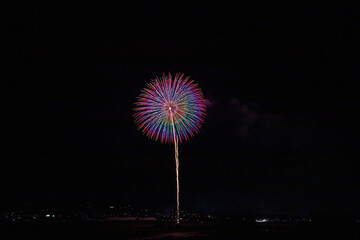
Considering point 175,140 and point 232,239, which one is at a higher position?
point 175,140

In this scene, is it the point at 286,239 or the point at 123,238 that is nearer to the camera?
the point at 123,238

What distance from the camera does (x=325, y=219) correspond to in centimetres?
6944

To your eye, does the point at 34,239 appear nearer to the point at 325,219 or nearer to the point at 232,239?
the point at 232,239

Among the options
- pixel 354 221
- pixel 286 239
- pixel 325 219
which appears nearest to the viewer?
pixel 286 239

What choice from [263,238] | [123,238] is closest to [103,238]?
[123,238]

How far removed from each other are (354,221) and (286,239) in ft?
167

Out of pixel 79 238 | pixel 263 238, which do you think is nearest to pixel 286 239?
pixel 263 238

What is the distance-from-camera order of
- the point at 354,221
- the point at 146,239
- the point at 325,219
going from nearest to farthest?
the point at 146,239 → the point at 325,219 → the point at 354,221

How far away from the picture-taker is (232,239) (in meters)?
35.2

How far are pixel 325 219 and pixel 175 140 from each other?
138 feet

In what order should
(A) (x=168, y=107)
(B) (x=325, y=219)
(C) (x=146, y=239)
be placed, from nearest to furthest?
(C) (x=146, y=239), (A) (x=168, y=107), (B) (x=325, y=219)

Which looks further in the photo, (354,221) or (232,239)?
(354,221)

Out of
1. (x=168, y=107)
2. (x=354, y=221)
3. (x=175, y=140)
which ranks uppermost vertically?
(x=168, y=107)

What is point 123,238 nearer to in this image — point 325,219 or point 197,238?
point 197,238
